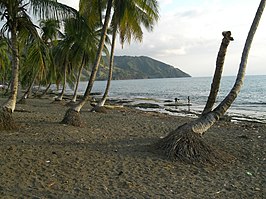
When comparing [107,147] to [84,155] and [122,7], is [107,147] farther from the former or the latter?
[122,7]

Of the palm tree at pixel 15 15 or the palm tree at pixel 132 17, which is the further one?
the palm tree at pixel 132 17

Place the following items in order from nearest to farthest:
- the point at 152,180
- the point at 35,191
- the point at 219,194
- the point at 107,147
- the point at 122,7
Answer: the point at 35,191, the point at 219,194, the point at 152,180, the point at 107,147, the point at 122,7

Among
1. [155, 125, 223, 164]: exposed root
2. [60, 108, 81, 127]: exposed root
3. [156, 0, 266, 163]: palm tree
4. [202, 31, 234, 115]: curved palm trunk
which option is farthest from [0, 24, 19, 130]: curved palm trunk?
[202, 31, 234, 115]: curved palm trunk

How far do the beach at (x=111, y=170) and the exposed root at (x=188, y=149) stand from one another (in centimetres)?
23

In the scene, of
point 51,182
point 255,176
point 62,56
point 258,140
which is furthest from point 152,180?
point 62,56

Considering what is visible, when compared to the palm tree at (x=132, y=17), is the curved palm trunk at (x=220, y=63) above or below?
below

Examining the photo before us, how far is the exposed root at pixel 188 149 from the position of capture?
7399 millimetres

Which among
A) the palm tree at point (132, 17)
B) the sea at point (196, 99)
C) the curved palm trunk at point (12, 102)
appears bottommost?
the sea at point (196, 99)

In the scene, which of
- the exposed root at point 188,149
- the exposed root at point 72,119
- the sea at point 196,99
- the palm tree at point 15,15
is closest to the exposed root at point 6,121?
the palm tree at point 15,15

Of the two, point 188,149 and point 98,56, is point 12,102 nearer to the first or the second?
point 98,56

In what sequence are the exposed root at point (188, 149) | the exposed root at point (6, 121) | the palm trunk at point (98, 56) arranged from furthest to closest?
the palm trunk at point (98, 56) < the exposed root at point (6, 121) < the exposed root at point (188, 149)

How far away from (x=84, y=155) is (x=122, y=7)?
812 cm

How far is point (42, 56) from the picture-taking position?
1031cm

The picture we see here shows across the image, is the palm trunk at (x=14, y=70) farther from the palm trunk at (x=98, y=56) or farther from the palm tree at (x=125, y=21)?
the palm trunk at (x=98, y=56)
